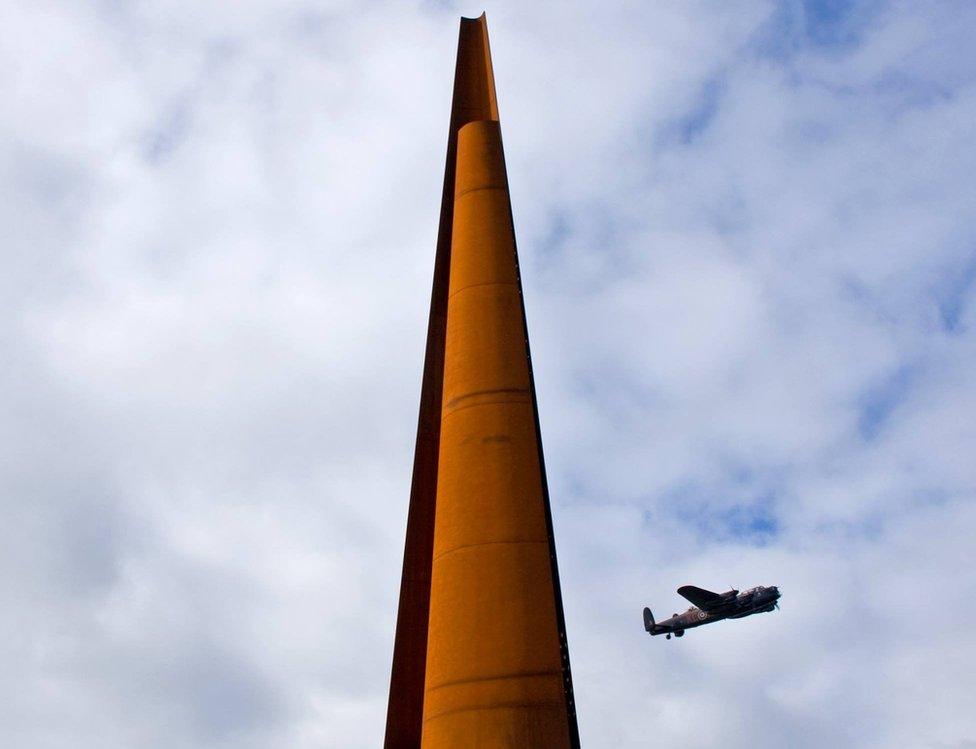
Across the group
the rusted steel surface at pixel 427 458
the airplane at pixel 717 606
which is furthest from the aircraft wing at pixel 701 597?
the rusted steel surface at pixel 427 458

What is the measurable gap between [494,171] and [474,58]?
19.2 feet

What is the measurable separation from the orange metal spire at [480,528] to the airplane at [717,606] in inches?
1555

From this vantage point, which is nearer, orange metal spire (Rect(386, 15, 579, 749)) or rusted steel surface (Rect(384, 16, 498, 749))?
orange metal spire (Rect(386, 15, 579, 749))

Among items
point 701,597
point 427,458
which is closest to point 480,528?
point 427,458

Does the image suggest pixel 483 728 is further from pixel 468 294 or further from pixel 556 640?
pixel 468 294

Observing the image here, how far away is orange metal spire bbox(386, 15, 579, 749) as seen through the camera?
14.0 metres

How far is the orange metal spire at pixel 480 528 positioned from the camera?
1398 cm

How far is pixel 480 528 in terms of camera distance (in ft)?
50.8

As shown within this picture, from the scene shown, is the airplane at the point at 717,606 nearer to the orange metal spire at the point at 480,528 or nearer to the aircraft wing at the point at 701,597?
the aircraft wing at the point at 701,597

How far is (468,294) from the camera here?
62.4 feet

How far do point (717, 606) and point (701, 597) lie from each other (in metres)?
1.05

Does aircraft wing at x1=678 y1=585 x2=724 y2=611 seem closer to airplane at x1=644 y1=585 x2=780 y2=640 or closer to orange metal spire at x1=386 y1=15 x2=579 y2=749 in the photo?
airplane at x1=644 y1=585 x2=780 y2=640

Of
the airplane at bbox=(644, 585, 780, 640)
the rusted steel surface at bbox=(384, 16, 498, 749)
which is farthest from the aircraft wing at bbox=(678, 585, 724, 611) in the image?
the rusted steel surface at bbox=(384, 16, 498, 749)

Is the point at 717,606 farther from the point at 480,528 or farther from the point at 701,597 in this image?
the point at 480,528
